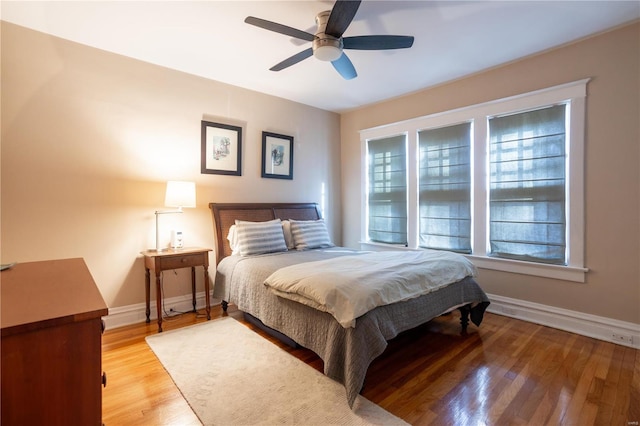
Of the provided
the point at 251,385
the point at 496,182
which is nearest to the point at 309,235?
the point at 251,385

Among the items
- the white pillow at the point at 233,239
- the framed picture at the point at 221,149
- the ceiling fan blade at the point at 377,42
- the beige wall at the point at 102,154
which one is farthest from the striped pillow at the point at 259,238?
the ceiling fan blade at the point at 377,42

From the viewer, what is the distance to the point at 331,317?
1.95m

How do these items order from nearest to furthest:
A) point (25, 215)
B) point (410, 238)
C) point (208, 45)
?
point (25, 215) < point (208, 45) < point (410, 238)

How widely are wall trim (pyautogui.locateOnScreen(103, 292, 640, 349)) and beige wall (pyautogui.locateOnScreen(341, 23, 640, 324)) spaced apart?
0.07 metres

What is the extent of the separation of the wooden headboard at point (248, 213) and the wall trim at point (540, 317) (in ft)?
2.19

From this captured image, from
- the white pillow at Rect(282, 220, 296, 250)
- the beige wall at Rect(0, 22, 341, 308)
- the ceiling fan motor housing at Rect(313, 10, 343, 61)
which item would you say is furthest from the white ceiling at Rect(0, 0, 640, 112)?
the white pillow at Rect(282, 220, 296, 250)

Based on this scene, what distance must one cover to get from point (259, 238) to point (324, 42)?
209 centimetres

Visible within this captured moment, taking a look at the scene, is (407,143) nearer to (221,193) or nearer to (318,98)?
(318,98)

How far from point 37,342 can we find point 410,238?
3917mm

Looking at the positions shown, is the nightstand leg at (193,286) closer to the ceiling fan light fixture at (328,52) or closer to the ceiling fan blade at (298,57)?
the ceiling fan blade at (298,57)

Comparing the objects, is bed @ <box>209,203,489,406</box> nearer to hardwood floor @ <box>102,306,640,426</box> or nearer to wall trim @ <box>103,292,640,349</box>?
hardwood floor @ <box>102,306,640,426</box>

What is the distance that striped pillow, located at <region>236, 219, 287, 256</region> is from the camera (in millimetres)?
3318

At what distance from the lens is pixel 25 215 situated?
2.56 metres

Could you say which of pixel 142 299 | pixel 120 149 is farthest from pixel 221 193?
pixel 142 299
